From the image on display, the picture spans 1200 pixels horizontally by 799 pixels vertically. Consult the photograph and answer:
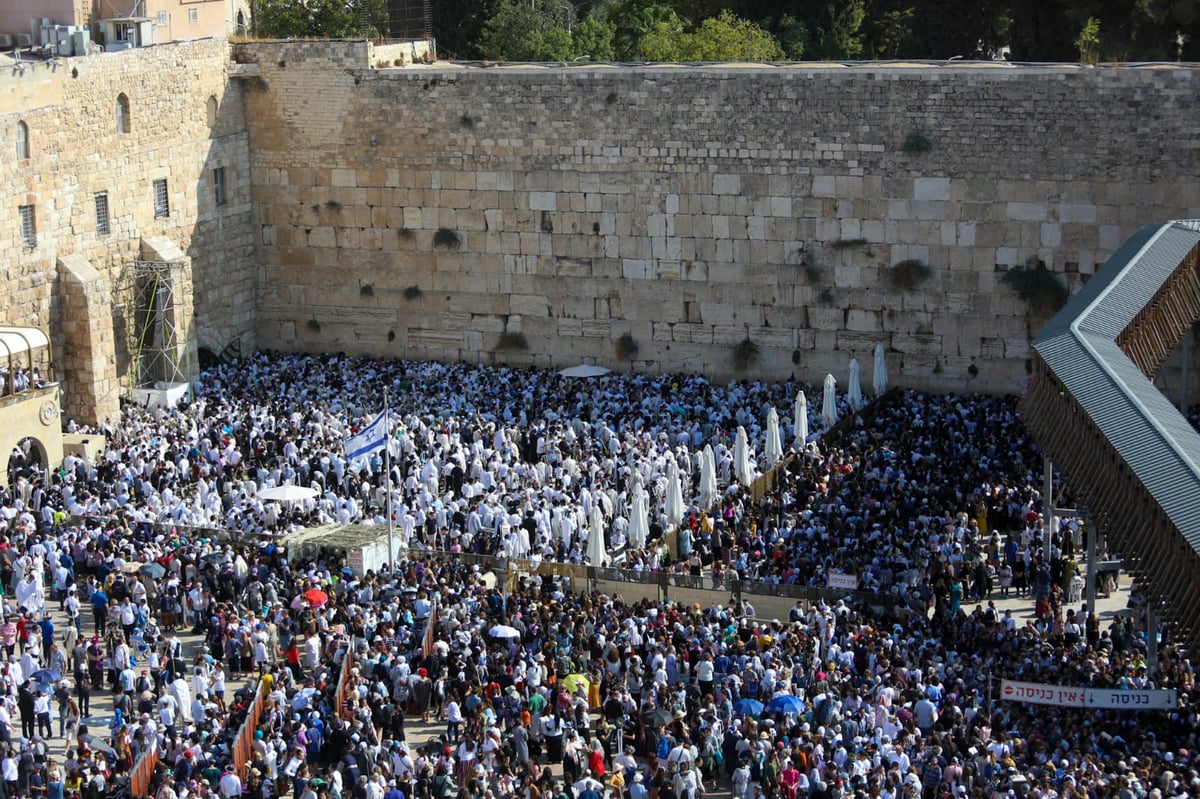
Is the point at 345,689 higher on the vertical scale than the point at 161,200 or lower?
lower

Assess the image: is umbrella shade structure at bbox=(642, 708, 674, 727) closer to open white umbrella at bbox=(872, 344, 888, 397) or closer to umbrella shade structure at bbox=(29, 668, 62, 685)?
umbrella shade structure at bbox=(29, 668, 62, 685)

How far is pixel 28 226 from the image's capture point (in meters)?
40.1

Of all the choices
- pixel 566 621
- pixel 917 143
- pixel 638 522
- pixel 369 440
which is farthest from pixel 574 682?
pixel 917 143

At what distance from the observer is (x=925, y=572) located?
31.2 metres

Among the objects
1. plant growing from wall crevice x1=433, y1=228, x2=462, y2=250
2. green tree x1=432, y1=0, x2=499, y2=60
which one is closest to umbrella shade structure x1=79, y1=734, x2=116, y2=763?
plant growing from wall crevice x1=433, y1=228, x2=462, y2=250

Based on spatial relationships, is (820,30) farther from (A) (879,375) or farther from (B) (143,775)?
(B) (143,775)

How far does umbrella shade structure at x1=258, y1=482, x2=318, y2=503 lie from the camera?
1350 inches

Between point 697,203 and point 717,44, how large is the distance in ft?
38.7

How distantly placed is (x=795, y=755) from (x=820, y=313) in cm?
1901

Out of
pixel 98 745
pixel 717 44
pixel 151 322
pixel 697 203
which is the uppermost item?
pixel 717 44

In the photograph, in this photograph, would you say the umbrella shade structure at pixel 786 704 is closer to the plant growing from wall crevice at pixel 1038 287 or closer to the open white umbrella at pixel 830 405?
the open white umbrella at pixel 830 405

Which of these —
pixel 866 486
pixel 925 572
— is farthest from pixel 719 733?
pixel 866 486

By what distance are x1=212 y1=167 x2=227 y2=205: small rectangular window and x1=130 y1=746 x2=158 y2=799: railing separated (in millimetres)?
22044

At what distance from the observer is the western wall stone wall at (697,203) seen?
39.8 m
